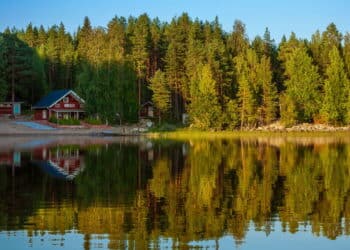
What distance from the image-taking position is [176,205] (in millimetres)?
20625

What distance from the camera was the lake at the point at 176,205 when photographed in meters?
15.3

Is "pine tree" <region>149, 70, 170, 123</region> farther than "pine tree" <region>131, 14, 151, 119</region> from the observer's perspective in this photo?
No

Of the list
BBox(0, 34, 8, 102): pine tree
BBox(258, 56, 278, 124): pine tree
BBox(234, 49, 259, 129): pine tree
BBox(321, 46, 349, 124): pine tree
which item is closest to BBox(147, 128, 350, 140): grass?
BBox(234, 49, 259, 129): pine tree

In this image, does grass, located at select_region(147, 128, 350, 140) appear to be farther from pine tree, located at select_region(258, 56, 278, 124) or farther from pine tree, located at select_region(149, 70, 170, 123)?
pine tree, located at select_region(149, 70, 170, 123)

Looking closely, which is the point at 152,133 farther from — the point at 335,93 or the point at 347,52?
the point at 347,52

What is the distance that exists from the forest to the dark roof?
2.50 metres

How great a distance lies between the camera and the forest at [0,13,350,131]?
86.0 metres

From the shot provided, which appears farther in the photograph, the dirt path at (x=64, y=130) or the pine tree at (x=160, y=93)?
the pine tree at (x=160, y=93)

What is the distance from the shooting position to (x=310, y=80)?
90875 mm

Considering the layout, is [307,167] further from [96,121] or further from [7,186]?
[96,121]

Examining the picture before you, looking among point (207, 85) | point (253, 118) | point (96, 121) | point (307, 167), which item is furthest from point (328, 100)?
point (307, 167)

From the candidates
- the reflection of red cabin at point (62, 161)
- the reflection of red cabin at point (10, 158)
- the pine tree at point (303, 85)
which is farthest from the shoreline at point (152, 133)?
the reflection of red cabin at point (10, 158)

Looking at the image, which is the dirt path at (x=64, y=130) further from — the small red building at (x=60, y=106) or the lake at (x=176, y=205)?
the lake at (x=176, y=205)

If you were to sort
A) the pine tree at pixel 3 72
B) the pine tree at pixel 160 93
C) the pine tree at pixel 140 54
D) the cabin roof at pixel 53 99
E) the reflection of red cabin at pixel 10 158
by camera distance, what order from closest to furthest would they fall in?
the reflection of red cabin at pixel 10 158, the pine tree at pixel 3 72, the pine tree at pixel 160 93, the cabin roof at pixel 53 99, the pine tree at pixel 140 54
